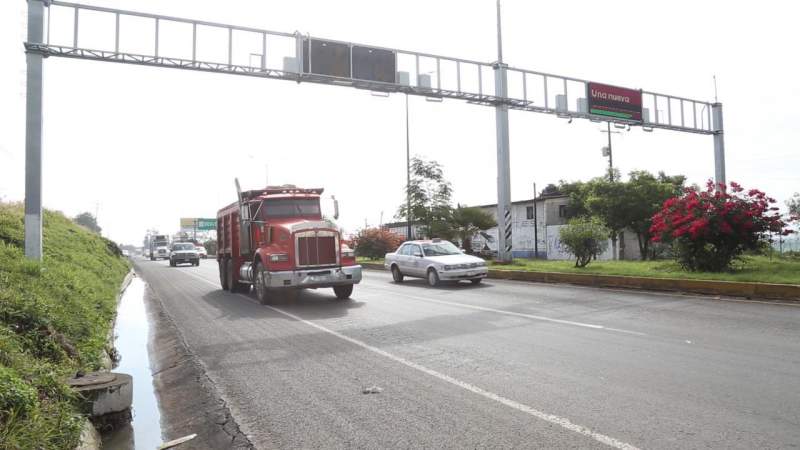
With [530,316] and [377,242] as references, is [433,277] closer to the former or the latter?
[530,316]

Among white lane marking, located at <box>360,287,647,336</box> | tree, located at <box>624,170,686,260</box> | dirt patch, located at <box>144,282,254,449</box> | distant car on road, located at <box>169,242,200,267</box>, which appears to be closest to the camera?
dirt patch, located at <box>144,282,254,449</box>

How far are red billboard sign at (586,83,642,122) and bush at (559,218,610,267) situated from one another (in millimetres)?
8420

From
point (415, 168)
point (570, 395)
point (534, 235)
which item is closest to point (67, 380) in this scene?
point (570, 395)

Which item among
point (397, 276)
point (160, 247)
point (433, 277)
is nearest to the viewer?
point (433, 277)

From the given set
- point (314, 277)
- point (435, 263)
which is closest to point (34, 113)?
point (314, 277)

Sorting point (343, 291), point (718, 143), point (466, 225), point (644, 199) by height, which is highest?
point (718, 143)

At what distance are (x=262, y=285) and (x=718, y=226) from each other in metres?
12.6

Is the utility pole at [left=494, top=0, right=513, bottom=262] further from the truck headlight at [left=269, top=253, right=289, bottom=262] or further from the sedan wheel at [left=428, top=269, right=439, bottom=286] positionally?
the truck headlight at [left=269, top=253, right=289, bottom=262]

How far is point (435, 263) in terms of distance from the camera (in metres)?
17.1

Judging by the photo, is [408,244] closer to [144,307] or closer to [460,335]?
[144,307]

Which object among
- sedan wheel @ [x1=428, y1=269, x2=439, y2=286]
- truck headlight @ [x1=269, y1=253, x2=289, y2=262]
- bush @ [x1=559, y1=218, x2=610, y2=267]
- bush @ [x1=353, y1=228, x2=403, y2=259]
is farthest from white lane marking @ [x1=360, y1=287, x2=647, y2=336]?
bush @ [x1=353, y1=228, x2=403, y2=259]

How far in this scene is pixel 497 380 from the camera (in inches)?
222

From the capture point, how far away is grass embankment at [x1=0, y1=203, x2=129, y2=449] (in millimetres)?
3840

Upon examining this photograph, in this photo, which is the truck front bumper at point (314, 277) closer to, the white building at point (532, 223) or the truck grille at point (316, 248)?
the truck grille at point (316, 248)
